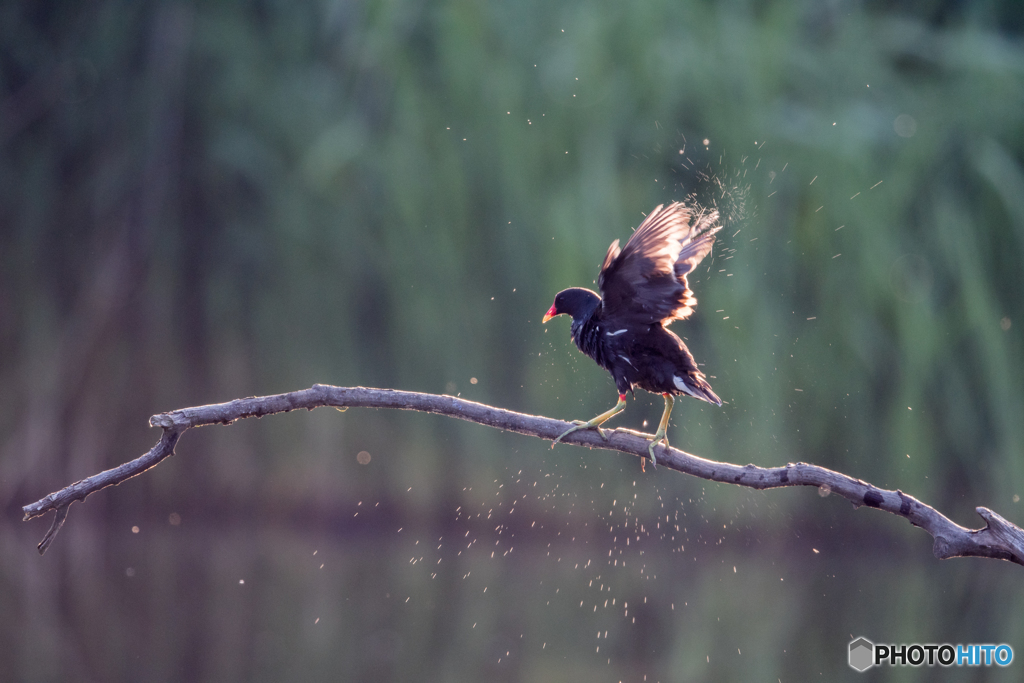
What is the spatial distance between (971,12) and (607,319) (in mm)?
4844

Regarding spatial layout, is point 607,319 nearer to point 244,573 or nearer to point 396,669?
point 396,669

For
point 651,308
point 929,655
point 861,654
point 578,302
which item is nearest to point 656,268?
point 651,308

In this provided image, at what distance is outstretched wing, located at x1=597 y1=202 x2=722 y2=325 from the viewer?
268cm

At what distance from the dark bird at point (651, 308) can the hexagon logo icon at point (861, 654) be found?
2049 mm

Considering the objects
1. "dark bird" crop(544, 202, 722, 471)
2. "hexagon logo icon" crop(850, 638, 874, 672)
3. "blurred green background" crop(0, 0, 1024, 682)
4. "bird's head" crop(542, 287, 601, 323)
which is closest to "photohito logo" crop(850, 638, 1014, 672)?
"hexagon logo icon" crop(850, 638, 874, 672)

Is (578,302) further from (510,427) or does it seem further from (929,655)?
→ (929,655)

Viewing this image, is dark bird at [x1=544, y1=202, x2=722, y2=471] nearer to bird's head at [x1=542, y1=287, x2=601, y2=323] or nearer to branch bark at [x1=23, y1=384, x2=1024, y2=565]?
bird's head at [x1=542, y1=287, x2=601, y2=323]

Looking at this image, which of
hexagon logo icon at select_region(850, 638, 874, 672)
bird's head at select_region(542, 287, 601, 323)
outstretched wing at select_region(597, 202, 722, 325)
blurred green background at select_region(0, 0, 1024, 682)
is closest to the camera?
outstretched wing at select_region(597, 202, 722, 325)

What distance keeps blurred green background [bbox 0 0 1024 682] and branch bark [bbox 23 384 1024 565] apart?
3.29 metres

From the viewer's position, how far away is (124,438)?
20.3 feet

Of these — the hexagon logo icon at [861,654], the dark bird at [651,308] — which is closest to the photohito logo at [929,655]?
the hexagon logo icon at [861,654]

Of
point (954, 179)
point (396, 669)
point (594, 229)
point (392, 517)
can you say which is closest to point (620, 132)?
point (594, 229)

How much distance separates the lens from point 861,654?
4.24 metres

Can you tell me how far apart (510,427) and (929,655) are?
3.10 meters
